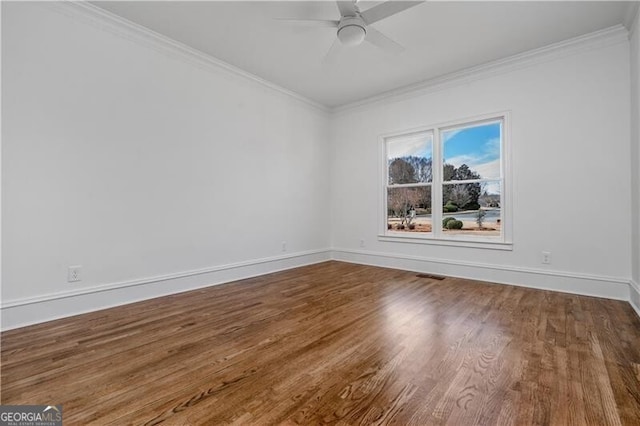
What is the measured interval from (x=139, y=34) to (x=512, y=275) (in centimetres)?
509

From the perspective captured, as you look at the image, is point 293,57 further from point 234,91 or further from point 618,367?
point 618,367

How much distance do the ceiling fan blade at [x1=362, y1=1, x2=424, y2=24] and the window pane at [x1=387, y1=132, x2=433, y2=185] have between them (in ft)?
8.13

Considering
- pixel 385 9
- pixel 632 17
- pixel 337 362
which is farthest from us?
pixel 632 17

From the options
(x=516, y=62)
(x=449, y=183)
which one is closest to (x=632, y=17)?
(x=516, y=62)

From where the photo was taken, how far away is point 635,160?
9.48 ft

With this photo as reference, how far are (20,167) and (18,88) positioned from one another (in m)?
0.64

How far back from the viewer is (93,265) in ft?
9.12

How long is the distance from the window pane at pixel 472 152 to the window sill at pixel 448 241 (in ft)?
2.93

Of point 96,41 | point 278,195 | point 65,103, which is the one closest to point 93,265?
point 65,103

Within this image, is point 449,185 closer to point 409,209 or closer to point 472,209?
point 472,209

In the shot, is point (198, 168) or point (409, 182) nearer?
point (198, 168)

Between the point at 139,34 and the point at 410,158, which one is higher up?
the point at 139,34

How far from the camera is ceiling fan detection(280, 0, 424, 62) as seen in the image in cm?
230

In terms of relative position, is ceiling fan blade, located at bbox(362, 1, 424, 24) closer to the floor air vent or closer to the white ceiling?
the white ceiling
